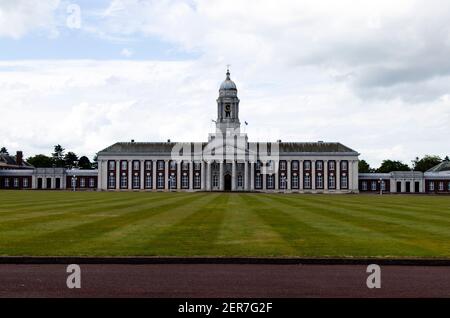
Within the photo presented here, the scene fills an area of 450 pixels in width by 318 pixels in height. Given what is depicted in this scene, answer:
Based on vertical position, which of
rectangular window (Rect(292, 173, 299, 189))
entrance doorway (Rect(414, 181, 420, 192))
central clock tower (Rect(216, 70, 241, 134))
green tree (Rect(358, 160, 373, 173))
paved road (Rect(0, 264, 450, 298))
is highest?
central clock tower (Rect(216, 70, 241, 134))

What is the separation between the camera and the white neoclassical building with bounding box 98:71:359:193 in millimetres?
125875

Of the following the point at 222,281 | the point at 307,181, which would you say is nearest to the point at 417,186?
the point at 307,181

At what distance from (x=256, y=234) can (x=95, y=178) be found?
114857mm

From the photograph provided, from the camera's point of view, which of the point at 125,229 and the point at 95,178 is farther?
the point at 95,178

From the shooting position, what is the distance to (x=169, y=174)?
127938mm

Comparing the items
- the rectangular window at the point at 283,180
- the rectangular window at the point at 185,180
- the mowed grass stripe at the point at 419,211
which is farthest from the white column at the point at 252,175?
the mowed grass stripe at the point at 419,211

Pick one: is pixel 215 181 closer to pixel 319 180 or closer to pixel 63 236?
pixel 319 180

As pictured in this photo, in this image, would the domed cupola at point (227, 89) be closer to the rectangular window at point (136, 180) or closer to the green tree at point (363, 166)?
the rectangular window at point (136, 180)

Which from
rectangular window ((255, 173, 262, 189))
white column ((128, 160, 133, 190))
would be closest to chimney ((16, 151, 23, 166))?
white column ((128, 160, 133, 190))

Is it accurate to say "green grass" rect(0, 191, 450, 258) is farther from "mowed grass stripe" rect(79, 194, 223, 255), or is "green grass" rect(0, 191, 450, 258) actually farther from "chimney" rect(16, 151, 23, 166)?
"chimney" rect(16, 151, 23, 166)

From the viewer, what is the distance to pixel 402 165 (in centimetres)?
16300

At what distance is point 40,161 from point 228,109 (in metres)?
82.0
